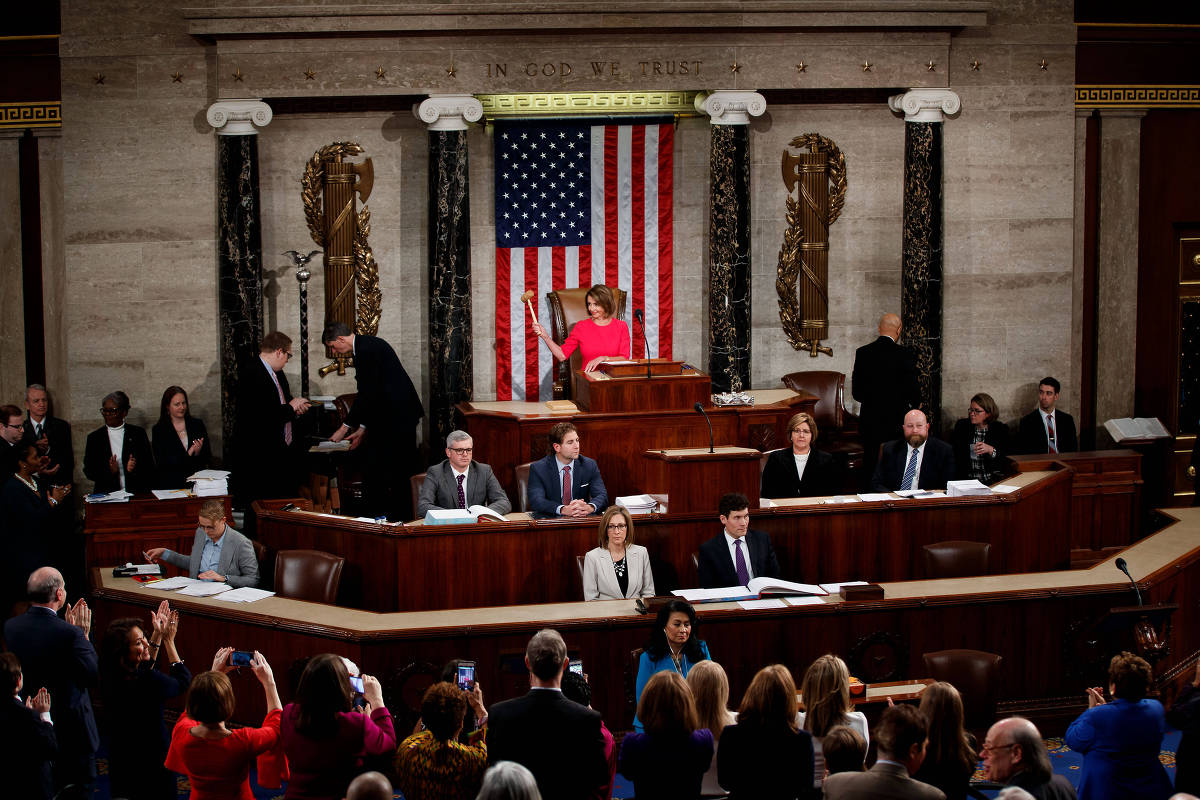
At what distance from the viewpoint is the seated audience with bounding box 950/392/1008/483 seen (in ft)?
38.7

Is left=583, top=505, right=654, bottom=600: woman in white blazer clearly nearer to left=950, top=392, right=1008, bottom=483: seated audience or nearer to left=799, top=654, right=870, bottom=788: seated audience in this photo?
left=799, top=654, right=870, bottom=788: seated audience

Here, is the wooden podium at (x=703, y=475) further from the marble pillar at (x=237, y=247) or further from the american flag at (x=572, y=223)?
the marble pillar at (x=237, y=247)

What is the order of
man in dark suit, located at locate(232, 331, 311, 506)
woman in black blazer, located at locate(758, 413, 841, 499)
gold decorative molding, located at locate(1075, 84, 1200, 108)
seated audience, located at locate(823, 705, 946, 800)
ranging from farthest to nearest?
1. gold decorative molding, located at locate(1075, 84, 1200, 108)
2. man in dark suit, located at locate(232, 331, 311, 506)
3. woman in black blazer, located at locate(758, 413, 841, 499)
4. seated audience, located at locate(823, 705, 946, 800)

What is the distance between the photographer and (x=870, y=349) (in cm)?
1248

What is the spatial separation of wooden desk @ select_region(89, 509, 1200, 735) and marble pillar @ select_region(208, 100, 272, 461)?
424 centimetres

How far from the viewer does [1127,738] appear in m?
6.14

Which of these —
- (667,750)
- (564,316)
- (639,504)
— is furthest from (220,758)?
(564,316)

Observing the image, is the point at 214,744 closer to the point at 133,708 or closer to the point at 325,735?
the point at 325,735

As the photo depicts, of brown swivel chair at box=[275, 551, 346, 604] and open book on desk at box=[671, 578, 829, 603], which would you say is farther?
brown swivel chair at box=[275, 551, 346, 604]

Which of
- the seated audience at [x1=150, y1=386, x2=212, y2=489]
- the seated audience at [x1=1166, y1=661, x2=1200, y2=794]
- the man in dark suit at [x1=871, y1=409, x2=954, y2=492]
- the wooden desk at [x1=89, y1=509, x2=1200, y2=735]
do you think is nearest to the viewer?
the seated audience at [x1=1166, y1=661, x2=1200, y2=794]

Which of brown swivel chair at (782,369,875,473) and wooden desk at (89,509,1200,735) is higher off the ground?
brown swivel chair at (782,369,875,473)

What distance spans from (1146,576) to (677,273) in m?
6.21

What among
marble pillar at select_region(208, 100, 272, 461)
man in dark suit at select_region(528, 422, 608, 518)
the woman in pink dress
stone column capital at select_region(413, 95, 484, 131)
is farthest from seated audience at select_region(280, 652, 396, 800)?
stone column capital at select_region(413, 95, 484, 131)

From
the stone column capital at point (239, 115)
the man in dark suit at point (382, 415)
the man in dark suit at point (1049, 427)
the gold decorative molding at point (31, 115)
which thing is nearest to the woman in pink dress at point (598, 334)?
the man in dark suit at point (382, 415)
